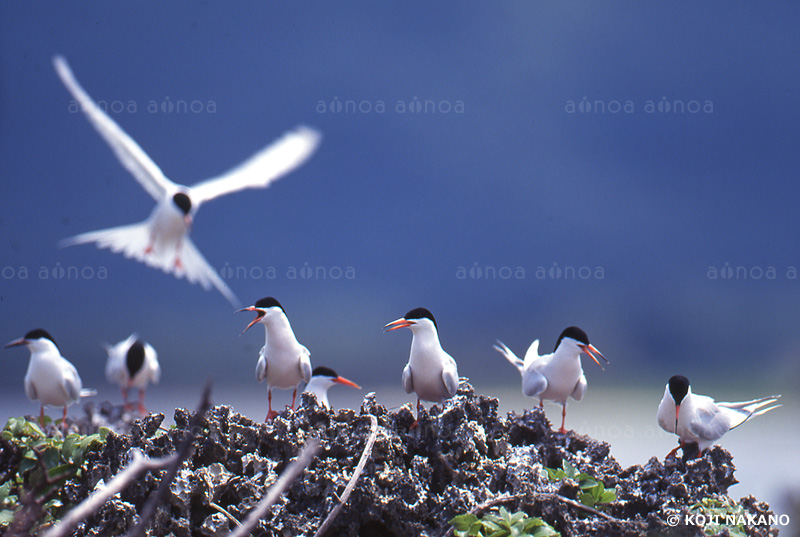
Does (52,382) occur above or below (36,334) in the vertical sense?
below

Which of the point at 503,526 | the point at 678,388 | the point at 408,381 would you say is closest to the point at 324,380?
the point at 408,381

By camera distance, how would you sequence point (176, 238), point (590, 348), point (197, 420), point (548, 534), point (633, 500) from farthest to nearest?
point (590, 348) → point (176, 238) → point (633, 500) → point (548, 534) → point (197, 420)

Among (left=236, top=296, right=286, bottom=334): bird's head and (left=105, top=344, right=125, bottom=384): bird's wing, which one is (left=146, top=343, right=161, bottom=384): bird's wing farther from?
(left=236, top=296, right=286, bottom=334): bird's head

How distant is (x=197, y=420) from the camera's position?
642mm

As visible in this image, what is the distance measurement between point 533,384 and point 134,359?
4979 mm

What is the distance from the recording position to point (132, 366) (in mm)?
7605

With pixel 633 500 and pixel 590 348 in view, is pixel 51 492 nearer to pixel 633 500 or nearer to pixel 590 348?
pixel 633 500

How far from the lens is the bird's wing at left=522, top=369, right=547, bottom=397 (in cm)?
414

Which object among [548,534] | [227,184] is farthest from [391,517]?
[227,184]

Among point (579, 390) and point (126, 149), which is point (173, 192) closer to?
point (126, 149)

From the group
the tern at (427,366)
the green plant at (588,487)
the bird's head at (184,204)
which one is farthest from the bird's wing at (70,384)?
the green plant at (588,487)

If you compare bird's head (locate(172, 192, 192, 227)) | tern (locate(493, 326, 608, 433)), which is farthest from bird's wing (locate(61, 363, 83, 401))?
tern (locate(493, 326, 608, 433))

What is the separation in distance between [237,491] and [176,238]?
94.3 inches

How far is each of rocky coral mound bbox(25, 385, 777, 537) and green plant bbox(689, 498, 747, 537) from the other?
1.0 inches
